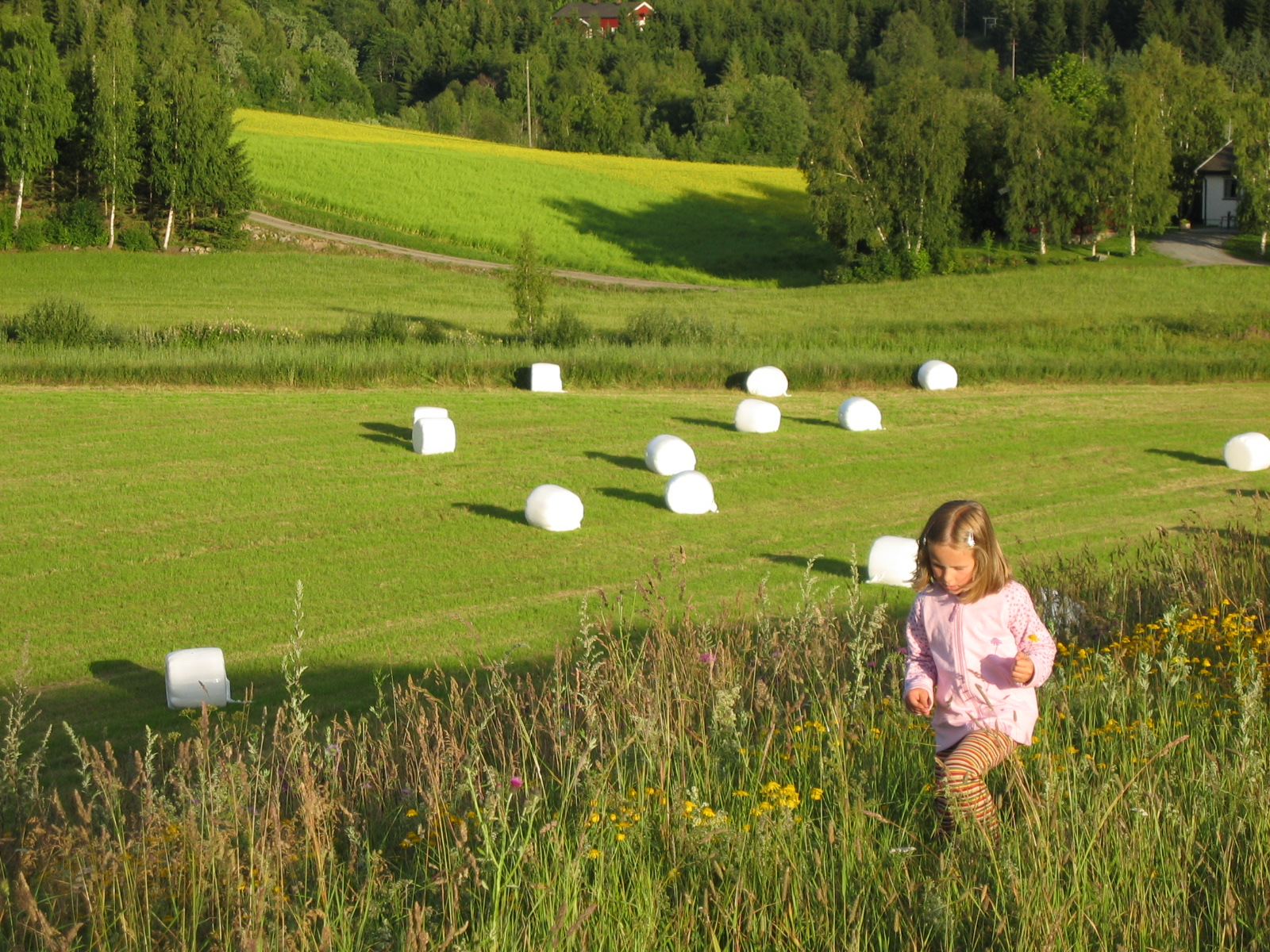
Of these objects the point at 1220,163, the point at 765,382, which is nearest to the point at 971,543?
the point at 765,382

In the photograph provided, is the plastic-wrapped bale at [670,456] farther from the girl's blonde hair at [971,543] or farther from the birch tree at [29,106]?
the birch tree at [29,106]

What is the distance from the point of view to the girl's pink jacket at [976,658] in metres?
4.70

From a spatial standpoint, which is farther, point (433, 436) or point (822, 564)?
point (433, 436)

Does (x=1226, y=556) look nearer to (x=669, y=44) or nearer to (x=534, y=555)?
(x=534, y=555)

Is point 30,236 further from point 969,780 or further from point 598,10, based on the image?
point 598,10

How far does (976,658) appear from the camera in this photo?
186 inches

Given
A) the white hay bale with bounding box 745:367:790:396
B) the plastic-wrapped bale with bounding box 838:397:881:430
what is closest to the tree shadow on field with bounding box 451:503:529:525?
the plastic-wrapped bale with bounding box 838:397:881:430

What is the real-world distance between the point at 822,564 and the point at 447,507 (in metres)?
5.00

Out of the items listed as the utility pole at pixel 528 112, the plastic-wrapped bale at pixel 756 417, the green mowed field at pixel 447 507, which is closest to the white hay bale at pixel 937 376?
the green mowed field at pixel 447 507

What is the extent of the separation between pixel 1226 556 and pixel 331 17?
142700 millimetres

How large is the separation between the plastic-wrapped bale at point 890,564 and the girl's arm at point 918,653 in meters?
7.51

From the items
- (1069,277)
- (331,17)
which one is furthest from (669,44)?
(1069,277)

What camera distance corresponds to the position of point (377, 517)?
15273 mm

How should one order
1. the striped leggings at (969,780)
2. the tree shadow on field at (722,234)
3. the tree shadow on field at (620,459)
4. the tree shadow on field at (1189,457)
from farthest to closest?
1. the tree shadow on field at (722,234)
2. the tree shadow on field at (1189,457)
3. the tree shadow on field at (620,459)
4. the striped leggings at (969,780)
